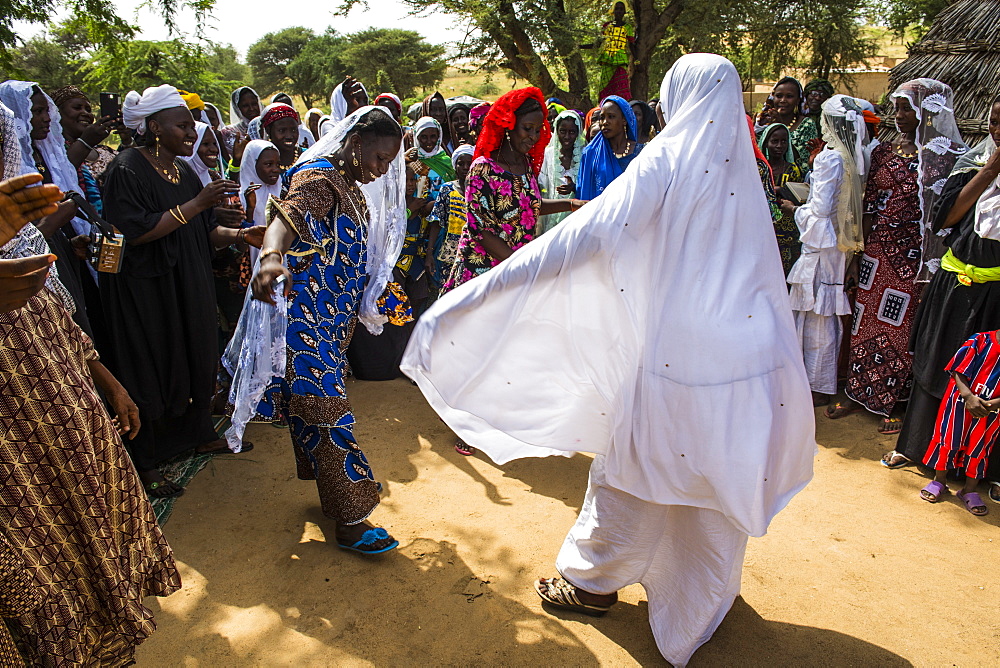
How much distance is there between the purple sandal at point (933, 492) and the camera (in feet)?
12.8

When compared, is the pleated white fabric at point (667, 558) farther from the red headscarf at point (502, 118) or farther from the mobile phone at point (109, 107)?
the mobile phone at point (109, 107)

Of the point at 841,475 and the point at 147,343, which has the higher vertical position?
the point at 147,343

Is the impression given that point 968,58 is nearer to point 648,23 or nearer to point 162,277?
point 162,277

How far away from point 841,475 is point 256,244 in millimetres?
3709

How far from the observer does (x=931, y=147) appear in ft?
14.9

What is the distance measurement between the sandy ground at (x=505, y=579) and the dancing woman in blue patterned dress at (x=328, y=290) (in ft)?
1.31

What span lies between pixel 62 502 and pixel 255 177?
3.41m

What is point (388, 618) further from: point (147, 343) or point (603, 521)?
point (147, 343)

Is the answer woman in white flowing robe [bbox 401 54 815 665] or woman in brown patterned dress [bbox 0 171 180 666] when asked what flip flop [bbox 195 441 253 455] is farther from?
woman in white flowing robe [bbox 401 54 815 665]

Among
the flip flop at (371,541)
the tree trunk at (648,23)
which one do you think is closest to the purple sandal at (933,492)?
the flip flop at (371,541)

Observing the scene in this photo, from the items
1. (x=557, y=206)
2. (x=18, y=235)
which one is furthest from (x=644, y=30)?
(x=18, y=235)

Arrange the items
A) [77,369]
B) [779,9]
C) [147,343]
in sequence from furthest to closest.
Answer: [779,9], [147,343], [77,369]

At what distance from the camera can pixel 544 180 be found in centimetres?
675

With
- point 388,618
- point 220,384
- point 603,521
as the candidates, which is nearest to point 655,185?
point 603,521
